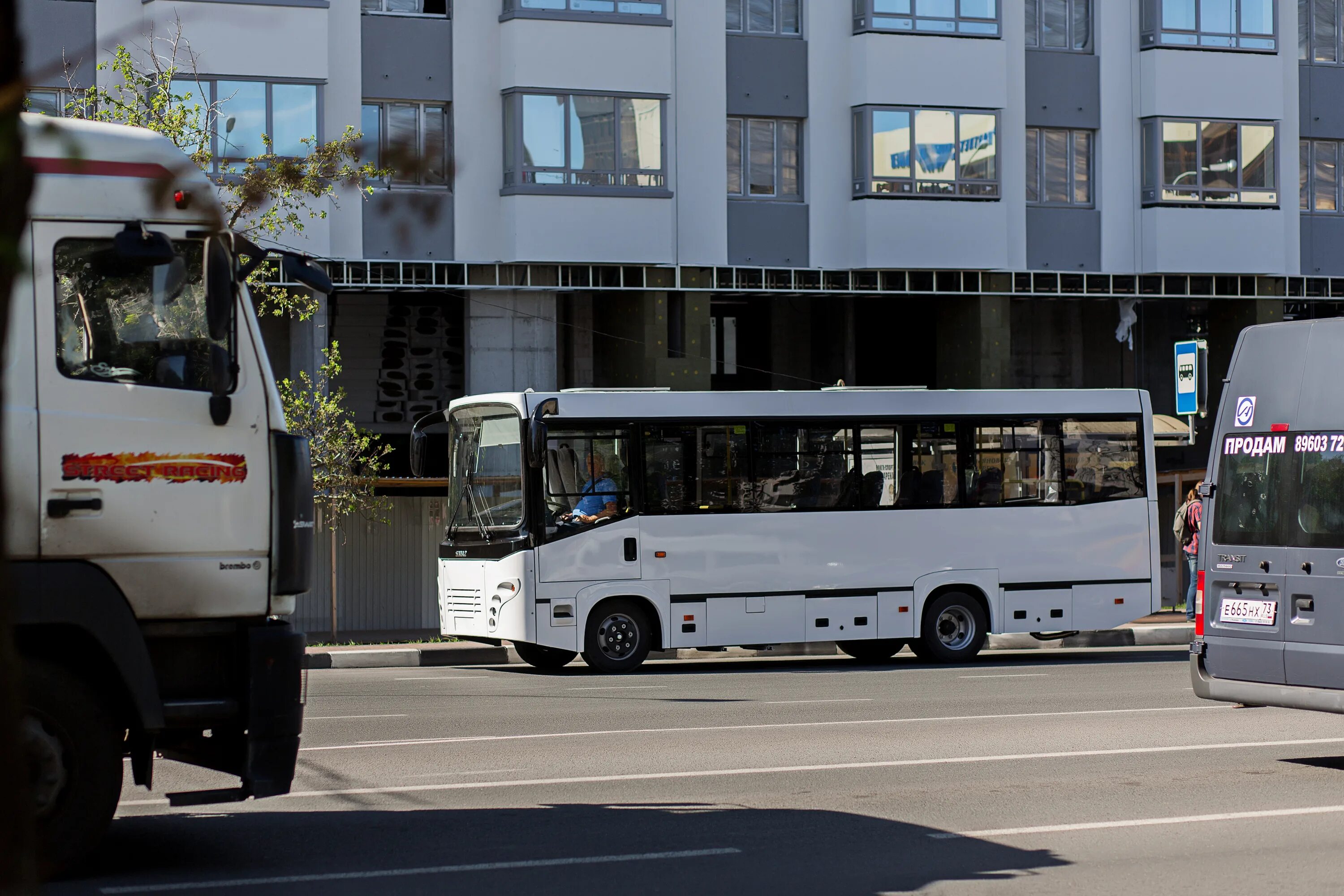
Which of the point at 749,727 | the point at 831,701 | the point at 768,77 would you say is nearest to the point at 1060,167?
the point at 768,77

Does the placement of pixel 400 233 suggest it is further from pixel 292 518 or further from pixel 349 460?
pixel 349 460

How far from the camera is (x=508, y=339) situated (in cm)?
2828

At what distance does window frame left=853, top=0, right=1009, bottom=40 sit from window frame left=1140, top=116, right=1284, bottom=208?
3546 mm

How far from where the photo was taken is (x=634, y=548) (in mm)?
18812

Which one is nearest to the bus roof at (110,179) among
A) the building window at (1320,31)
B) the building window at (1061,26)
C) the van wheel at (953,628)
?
the van wheel at (953,628)

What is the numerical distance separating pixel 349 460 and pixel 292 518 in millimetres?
16640

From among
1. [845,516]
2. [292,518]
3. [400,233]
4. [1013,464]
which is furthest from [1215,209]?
[400,233]

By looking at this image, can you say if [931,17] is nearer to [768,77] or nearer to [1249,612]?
[768,77]

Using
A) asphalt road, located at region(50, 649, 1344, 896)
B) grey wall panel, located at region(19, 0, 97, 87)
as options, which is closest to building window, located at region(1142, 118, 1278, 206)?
asphalt road, located at region(50, 649, 1344, 896)

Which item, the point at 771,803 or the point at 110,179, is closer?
the point at 110,179

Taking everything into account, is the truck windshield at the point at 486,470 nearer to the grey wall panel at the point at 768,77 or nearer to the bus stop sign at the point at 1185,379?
the bus stop sign at the point at 1185,379

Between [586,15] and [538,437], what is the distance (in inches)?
470

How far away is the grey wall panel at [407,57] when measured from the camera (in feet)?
90.7

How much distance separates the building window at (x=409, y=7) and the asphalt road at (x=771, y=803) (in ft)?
51.7
